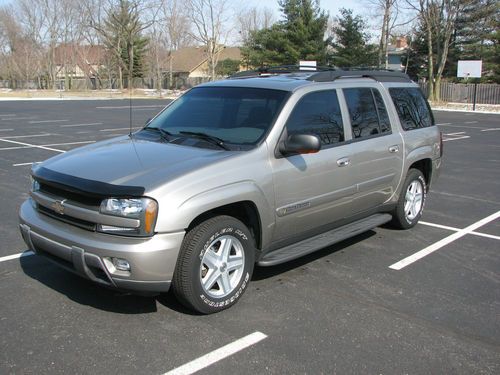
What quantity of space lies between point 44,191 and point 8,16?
265ft

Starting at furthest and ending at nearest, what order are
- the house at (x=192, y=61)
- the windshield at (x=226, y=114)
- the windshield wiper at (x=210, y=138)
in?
1. the house at (x=192, y=61)
2. the windshield at (x=226, y=114)
3. the windshield wiper at (x=210, y=138)

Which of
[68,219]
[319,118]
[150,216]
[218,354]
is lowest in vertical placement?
[218,354]

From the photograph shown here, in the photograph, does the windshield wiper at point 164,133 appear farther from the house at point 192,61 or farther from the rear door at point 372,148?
the house at point 192,61

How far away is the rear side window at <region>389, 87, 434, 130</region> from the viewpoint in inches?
246

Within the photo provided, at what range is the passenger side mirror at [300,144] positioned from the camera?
4348 mm

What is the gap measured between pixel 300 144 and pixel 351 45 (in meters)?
47.8

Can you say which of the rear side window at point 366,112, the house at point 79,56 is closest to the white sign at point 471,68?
the rear side window at point 366,112

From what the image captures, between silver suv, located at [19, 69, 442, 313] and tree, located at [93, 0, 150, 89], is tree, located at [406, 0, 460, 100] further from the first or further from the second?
silver suv, located at [19, 69, 442, 313]

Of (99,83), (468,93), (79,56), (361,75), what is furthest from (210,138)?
(79,56)

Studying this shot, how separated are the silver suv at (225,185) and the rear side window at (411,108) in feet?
0.52

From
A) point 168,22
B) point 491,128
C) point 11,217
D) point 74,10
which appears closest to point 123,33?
point 168,22

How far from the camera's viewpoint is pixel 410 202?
6555mm

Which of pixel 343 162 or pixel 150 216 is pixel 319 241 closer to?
pixel 343 162

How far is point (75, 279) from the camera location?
4.72 metres
